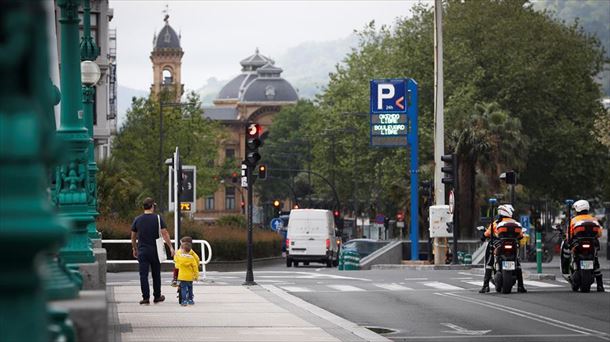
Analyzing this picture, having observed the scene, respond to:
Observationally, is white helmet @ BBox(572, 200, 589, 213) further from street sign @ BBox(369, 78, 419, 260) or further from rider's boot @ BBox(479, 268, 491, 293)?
street sign @ BBox(369, 78, 419, 260)

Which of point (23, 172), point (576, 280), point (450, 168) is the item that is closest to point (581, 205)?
point (576, 280)

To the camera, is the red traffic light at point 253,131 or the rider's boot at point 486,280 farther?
the red traffic light at point 253,131

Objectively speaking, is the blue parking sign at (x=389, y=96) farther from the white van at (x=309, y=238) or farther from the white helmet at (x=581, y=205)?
the white helmet at (x=581, y=205)

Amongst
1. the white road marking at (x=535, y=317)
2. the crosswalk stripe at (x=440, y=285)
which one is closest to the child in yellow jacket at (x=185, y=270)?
the white road marking at (x=535, y=317)

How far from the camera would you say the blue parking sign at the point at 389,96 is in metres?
55.8

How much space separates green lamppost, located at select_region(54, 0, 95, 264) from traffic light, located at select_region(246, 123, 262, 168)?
18.9m

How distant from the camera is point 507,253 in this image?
89.4ft

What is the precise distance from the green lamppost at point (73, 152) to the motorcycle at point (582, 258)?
15609 millimetres

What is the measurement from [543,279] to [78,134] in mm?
22767

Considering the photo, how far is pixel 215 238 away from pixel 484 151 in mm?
14875

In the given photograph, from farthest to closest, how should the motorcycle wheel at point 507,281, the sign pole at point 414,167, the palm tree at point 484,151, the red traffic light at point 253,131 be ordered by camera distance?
the palm tree at point 484,151
the sign pole at point 414,167
the red traffic light at point 253,131
the motorcycle wheel at point 507,281

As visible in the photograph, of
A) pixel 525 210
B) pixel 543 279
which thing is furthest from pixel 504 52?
pixel 543 279

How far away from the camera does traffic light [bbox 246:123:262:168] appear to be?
1293 inches

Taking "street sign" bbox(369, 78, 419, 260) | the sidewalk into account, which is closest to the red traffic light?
the sidewalk
